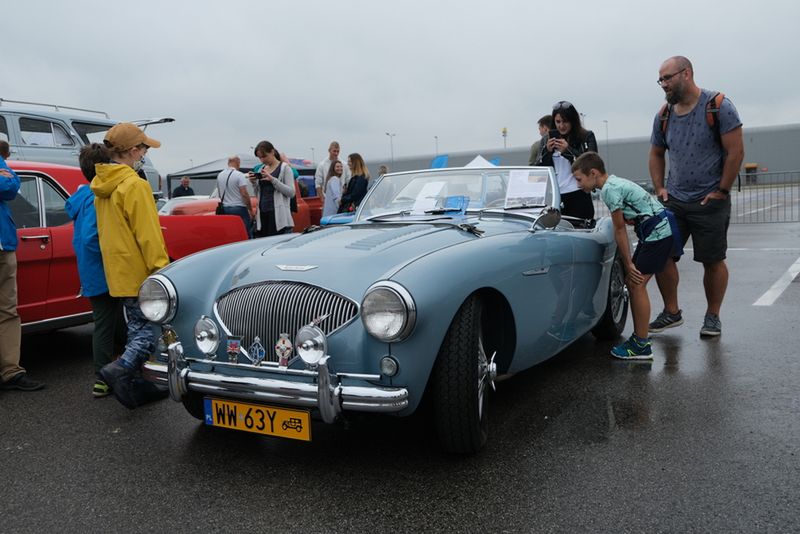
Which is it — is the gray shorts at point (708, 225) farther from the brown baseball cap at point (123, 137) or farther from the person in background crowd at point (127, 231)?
the brown baseball cap at point (123, 137)

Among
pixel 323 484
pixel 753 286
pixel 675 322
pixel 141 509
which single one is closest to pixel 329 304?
pixel 323 484

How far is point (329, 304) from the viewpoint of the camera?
2.94 meters

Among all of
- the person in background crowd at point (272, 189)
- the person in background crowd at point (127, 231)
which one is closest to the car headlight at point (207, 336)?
the person in background crowd at point (127, 231)

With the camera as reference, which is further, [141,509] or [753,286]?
[753,286]

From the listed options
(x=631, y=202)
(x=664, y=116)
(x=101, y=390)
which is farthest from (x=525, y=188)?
(x=101, y=390)

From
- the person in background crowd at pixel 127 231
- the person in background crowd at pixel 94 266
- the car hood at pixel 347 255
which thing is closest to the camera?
the car hood at pixel 347 255

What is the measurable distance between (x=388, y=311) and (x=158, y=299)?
127cm

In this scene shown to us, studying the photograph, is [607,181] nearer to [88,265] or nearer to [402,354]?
[402,354]

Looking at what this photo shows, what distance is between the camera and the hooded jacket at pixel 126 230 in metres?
4.03

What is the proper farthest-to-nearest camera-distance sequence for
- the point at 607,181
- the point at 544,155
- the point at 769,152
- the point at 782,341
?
the point at 769,152
the point at 544,155
the point at 782,341
the point at 607,181

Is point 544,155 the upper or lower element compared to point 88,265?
upper

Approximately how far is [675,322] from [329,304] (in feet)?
11.2

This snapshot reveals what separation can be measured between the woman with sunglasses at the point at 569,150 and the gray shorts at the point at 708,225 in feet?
2.48

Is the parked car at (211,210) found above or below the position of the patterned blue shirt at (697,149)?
below
